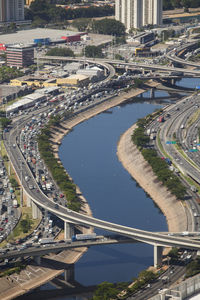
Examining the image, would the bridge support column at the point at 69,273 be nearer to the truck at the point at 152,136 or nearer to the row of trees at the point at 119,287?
the row of trees at the point at 119,287

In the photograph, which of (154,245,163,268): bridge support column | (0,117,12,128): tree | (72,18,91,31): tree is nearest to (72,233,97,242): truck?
(154,245,163,268): bridge support column

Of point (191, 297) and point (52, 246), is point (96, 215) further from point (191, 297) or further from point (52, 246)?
point (191, 297)

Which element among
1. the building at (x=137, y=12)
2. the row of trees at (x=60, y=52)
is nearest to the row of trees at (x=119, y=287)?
the row of trees at (x=60, y=52)

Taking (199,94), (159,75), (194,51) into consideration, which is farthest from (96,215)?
(194,51)

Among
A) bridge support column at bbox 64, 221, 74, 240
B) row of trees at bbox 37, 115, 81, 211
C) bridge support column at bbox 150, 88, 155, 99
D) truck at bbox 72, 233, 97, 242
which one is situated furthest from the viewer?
bridge support column at bbox 150, 88, 155, 99

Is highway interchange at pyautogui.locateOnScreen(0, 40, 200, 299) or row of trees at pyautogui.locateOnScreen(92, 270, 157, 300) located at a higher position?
highway interchange at pyautogui.locateOnScreen(0, 40, 200, 299)

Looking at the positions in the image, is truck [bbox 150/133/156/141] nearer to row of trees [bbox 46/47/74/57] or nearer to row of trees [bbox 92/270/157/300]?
row of trees [bbox 92/270/157/300]

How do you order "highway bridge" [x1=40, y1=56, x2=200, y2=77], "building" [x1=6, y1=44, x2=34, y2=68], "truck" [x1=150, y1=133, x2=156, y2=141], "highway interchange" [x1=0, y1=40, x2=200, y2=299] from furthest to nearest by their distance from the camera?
"building" [x1=6, y1=44, x2=34, y2=68]
"highway bridge" [x1=40, y1=56, x2=200, y2=77]
"truck" [x1=150, y1=133, x2=156, y2=141]
"highway interchange" [x1=0, y1=40, x2=200, y2=299]
